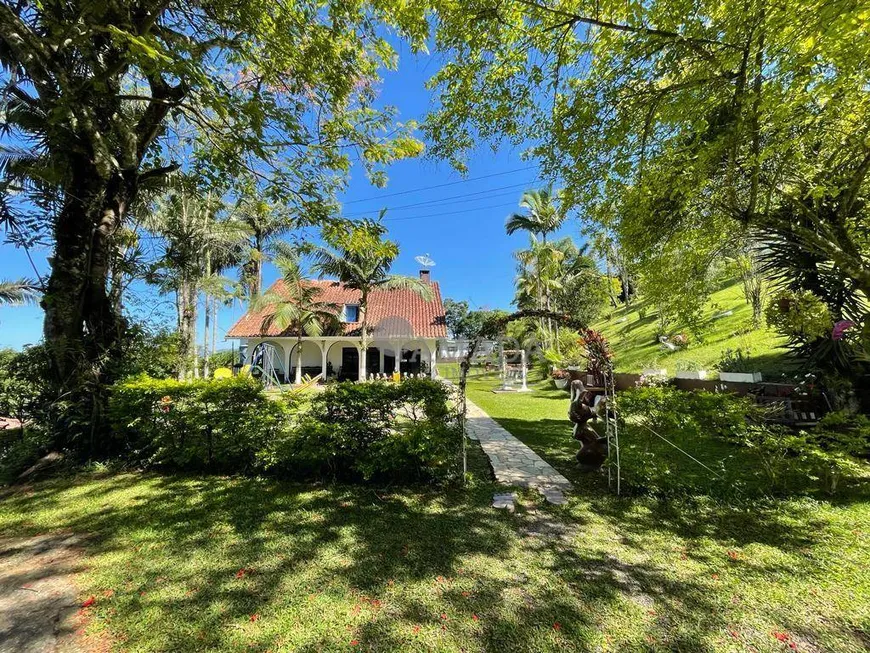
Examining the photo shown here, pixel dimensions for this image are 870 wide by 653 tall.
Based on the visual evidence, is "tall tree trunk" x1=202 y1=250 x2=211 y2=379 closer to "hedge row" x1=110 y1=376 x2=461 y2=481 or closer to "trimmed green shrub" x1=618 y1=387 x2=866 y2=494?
"hedge row" x1=110 y1=376 x2=461 y2=481

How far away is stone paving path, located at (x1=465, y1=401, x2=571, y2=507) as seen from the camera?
5.07 metres

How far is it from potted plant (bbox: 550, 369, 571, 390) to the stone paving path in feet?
27.7

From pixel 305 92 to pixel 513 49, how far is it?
3438 millimetres

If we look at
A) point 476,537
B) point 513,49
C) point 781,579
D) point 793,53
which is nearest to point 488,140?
point 513,49

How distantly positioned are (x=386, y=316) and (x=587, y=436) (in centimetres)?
1723

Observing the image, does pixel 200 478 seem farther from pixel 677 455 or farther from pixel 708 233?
pixel 708 233

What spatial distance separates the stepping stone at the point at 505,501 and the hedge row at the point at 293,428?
0.75 meters

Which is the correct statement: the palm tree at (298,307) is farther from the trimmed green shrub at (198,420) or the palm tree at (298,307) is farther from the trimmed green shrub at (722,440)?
the trimmed green shrub at (722,440)

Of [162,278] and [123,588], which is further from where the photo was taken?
[162,278]

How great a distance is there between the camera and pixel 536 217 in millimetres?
21625

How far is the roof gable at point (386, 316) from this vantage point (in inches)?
811

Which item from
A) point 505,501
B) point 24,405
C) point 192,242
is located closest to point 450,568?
point 505,501

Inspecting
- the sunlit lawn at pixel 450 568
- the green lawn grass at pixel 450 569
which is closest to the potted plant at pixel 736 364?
the sunlit lawn at pixel 450 568

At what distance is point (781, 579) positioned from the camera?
2.93 m
